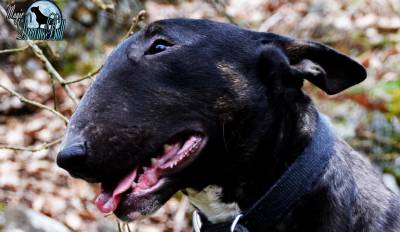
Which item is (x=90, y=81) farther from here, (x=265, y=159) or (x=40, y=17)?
(x=265, y=159)

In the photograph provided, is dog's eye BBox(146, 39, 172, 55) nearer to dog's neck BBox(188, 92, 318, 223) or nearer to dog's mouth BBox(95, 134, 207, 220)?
dog's mouth BBox(95, 134, 207, 220)

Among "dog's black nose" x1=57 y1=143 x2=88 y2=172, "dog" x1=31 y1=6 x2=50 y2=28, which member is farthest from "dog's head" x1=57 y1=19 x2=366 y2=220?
"dog" x1=31 y1=6 x2=50 y2=28

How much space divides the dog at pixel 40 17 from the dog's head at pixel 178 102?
5.10ft

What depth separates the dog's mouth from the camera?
3059 millimetres

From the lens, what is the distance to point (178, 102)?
3.15 m

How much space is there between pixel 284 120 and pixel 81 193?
A: 9.56 feet

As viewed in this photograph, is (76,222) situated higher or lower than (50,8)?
lower

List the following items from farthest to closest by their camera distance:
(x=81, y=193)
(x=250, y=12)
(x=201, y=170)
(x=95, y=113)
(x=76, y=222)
→ 1. (x=250, y=12)
2. (x=81, y=193)
3. (x=76, y=222)
4. (x=201, y=170)
5. (x=95, y=113)

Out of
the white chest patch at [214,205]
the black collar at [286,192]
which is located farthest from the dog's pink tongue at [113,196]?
the black collar at [286,192]

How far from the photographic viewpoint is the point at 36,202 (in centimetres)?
555

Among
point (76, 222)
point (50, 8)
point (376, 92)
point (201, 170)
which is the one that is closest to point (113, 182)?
point (201, 170)

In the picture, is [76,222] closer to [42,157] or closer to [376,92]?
[42,157]

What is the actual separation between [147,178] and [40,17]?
2.08 m

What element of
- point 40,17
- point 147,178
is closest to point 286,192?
point 147,178
